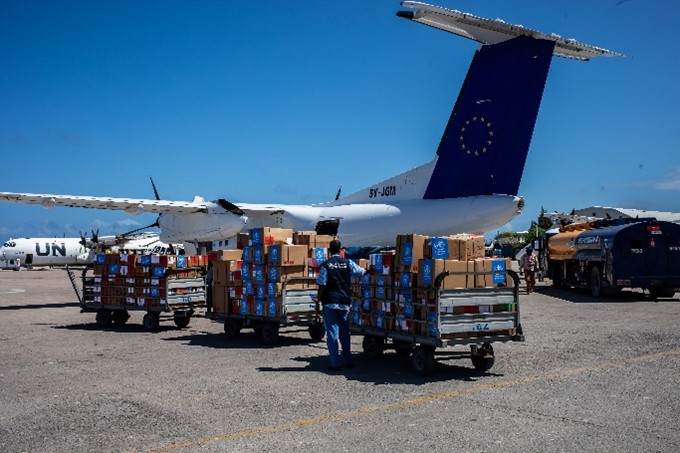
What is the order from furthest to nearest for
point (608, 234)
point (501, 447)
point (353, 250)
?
point (608, 234), point (353, 250), point (501, 447)

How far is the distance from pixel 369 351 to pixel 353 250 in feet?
25.9

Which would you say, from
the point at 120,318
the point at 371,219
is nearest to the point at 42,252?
the point at 371,219

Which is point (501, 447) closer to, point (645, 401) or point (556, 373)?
point (645, 401)

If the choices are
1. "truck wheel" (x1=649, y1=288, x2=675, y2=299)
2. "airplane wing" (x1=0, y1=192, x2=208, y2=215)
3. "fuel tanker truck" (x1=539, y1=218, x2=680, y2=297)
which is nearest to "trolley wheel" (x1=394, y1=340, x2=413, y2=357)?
"fuel tanker truck" (x1=539, y1=218, x2=680, y2=297)

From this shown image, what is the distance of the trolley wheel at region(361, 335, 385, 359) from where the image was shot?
1079cm

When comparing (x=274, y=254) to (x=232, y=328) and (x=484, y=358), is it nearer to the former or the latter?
(x=232, y=328)

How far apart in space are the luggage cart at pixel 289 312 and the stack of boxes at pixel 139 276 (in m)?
2.91

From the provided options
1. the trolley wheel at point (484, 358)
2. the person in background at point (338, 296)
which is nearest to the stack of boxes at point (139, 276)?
the person in background at point (338, 296)

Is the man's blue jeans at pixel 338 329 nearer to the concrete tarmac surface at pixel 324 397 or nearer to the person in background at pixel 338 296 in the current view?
the person in background at pixel 338 296

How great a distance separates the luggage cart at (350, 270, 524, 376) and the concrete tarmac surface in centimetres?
32

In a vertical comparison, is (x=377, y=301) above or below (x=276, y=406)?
above

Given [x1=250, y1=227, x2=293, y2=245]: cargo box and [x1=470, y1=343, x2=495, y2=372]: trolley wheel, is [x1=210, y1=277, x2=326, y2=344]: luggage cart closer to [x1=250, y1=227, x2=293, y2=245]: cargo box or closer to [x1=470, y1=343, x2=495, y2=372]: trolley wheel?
[x1=250, y1=227, x2=293, y2=245]: cargo box

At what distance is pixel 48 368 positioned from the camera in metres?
10.0

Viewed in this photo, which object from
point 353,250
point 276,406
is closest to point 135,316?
point 353,250
